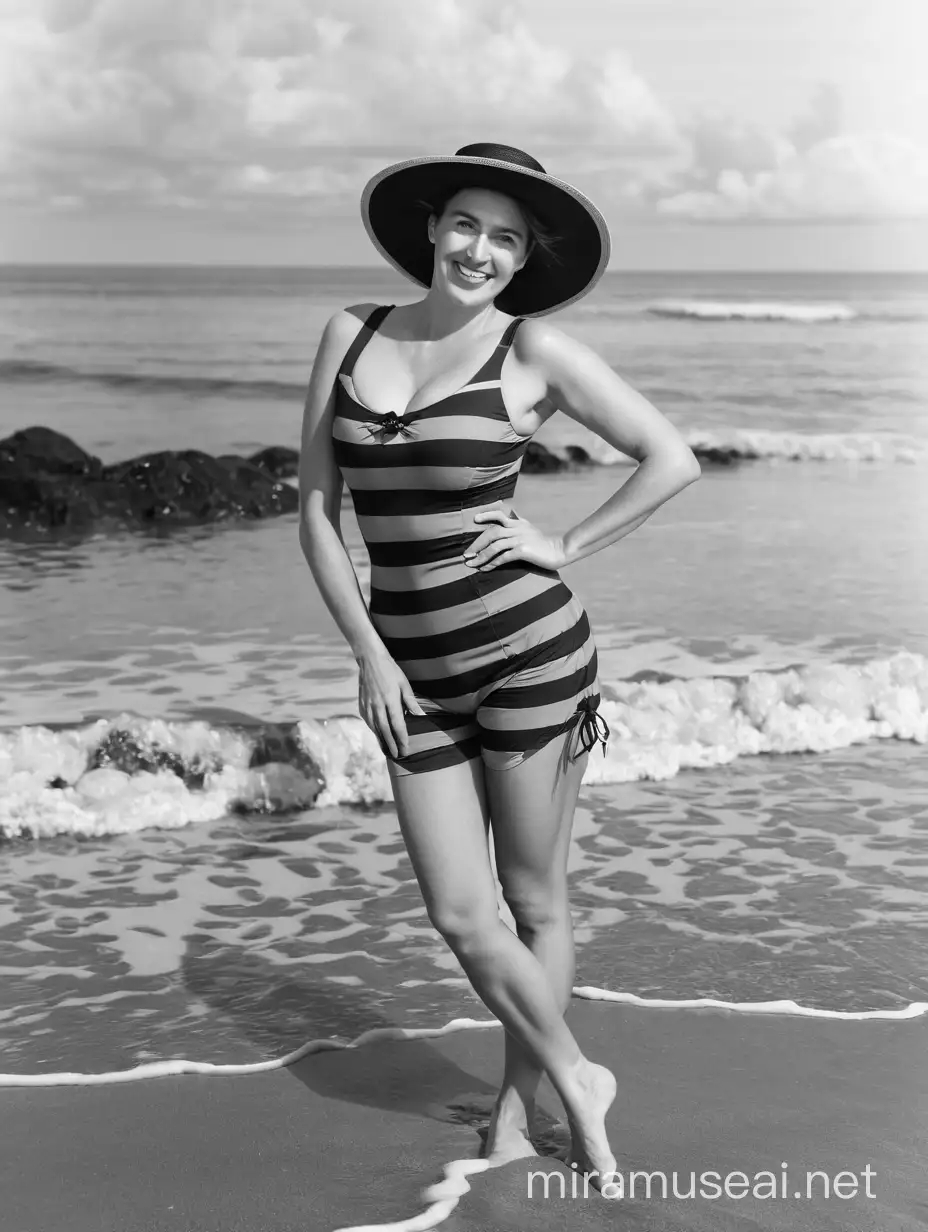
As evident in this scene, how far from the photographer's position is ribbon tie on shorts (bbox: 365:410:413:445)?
8.80 ft

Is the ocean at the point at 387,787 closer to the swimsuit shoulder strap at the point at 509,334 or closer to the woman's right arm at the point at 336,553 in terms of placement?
the woman's right arm at the point at 336,553

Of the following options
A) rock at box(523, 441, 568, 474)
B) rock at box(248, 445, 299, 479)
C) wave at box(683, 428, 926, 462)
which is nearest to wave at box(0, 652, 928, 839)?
rock at box(523, 441, 568, 474)

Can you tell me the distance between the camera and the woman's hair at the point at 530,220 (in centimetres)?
279

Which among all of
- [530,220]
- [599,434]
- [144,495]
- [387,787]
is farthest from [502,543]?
[144,495]

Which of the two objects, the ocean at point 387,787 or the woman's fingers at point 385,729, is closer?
the woman's fingers at point 385,729

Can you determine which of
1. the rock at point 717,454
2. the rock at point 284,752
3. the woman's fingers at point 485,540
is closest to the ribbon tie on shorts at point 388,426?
the woman's fingers at point 485,540

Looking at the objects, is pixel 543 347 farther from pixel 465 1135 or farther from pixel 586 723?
pixel 465 1135

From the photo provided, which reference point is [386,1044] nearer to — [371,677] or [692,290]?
[371,677]

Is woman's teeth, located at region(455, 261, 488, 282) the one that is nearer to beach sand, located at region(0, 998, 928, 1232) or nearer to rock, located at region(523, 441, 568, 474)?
beach sand, located at region(0, 998, 928, 1232)

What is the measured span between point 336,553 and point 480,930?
30.0 inches

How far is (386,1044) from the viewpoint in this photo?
3545 millimetres

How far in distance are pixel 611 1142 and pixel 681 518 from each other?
10.4m

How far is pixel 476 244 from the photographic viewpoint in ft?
8.94

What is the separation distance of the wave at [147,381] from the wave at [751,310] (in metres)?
7.21
